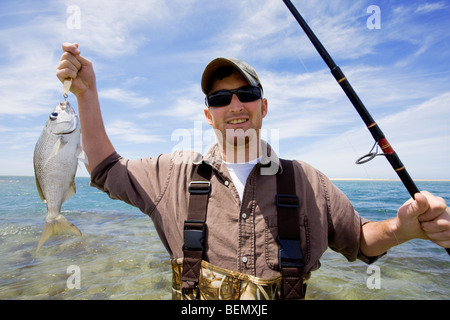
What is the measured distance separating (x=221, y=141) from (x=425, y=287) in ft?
22.5

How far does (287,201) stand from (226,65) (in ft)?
4.82

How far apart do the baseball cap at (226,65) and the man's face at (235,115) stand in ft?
0.29

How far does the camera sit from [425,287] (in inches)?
259

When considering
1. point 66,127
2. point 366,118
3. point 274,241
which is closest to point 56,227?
point 66,127

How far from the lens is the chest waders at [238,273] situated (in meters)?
2.28

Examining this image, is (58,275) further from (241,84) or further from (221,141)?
(241,84)

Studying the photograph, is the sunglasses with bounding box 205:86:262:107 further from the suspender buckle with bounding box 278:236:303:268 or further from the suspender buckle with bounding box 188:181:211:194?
the suspender buckle with bounding box 278:236:303:268

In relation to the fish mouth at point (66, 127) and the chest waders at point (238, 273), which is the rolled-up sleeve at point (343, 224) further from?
the fish mouth at point (66, 127)

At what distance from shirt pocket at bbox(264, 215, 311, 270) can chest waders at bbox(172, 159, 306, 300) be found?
0.15 ft

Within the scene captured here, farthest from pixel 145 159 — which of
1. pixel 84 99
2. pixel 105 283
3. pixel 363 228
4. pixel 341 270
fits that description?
pixel 341 270

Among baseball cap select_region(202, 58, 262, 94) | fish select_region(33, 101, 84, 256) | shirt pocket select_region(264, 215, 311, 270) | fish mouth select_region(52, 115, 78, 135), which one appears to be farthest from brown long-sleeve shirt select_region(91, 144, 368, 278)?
baseball cap select_region(202, 58, 262, 94)

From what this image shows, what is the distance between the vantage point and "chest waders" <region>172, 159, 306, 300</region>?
2279mm

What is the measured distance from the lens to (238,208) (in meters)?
2.43

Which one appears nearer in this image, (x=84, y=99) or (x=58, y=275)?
(x=84, y=99)
